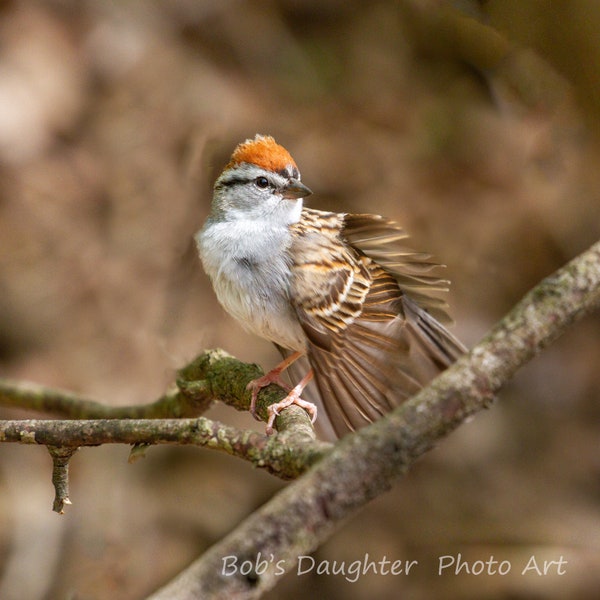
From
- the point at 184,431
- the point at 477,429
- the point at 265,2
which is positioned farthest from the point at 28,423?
the point at 265,2

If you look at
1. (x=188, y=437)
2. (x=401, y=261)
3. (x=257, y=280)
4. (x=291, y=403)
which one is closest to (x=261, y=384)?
(x=291, y=403)

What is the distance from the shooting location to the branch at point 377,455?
119cm

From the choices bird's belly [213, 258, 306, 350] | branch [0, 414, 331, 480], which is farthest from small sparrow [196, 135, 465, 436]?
branch [0, 414, 331, 480]

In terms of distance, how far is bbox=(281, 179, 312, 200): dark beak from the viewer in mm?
3027

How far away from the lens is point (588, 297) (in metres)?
1.38

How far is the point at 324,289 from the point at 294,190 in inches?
15.4

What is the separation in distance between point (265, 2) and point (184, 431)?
13.4 feet

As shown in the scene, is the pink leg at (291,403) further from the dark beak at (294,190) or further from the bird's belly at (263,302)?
the dark beak at (294,190)

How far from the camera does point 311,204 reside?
469cm

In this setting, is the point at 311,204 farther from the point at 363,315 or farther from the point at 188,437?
the point at 188,437

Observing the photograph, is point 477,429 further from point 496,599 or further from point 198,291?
point 198,291

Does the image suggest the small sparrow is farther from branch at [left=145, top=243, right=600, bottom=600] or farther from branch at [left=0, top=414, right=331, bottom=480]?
branch at [left=145, top=243, right=600, bottom=600]

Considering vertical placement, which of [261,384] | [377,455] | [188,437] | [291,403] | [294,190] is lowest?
[377,455]

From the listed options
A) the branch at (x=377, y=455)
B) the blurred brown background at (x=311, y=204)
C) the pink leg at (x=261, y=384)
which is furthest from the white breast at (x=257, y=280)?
the branch at (x=377, y=455)
